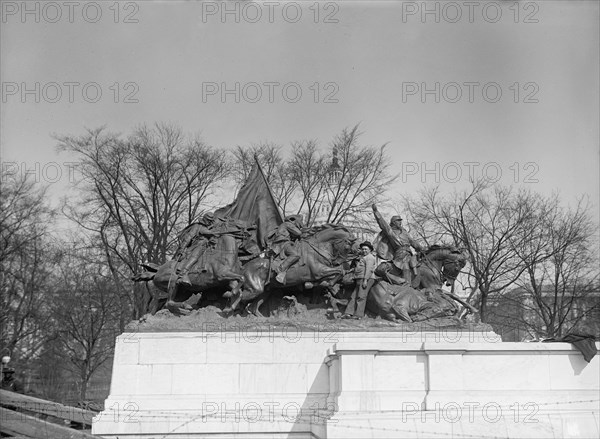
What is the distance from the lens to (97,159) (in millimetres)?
26812

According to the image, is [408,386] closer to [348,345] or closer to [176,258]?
[348,345]

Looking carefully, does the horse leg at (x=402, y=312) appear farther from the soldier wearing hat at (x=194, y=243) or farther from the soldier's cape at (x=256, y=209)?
the soldier wearing hat at (x=194, y=243)

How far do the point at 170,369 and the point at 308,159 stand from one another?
16.7 m

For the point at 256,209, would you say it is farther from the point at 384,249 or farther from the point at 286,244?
the point at 384,249

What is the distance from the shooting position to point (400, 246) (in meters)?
16.5

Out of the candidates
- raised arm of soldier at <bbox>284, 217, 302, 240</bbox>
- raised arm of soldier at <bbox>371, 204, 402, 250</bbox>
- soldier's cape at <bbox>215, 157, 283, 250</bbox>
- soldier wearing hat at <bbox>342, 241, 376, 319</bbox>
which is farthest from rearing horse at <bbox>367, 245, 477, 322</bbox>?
soldier's cape at <bbox>215, 157, 283, 250</bbox>

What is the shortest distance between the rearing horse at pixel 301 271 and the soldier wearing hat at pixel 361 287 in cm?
38

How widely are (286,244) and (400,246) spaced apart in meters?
2.76

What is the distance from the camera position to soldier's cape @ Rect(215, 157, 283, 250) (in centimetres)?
1733

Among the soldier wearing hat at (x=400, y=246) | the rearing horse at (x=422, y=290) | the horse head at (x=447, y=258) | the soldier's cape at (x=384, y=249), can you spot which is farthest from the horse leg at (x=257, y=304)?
the horse head at (x=447, y=258)

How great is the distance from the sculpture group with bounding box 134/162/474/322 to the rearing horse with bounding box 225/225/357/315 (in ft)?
0.07

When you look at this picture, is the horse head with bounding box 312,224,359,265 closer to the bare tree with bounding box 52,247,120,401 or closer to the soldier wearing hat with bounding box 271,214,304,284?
the soldier wearing hat with bounding box 271,214,304,284

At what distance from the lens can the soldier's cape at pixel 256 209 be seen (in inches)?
682

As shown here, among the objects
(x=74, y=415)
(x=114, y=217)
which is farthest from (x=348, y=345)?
(x=114, y=217)
